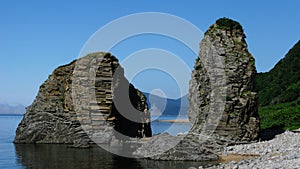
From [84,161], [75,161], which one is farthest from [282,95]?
[75,161]

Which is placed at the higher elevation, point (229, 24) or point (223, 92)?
point (229, 24)

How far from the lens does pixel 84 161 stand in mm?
43500

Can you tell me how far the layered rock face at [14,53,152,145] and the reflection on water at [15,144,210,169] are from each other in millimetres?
12448

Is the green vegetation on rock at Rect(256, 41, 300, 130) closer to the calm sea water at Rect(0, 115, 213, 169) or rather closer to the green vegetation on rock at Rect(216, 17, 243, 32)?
the green vegetation on rock at Rect(216, 17, 243, 32)

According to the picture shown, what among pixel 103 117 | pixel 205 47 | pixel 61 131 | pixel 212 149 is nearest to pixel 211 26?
pixel 205 47

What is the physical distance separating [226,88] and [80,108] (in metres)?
26.4

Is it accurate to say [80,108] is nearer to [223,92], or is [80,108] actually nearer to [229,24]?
[223,92]

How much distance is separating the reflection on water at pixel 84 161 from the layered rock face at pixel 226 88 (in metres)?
12.0

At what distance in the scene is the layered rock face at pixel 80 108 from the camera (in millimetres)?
66562

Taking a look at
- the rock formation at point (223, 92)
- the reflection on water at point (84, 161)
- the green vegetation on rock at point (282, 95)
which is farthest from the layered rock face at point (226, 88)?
the green vegetation on rock at point (282, 95)

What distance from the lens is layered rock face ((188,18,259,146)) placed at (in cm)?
5178

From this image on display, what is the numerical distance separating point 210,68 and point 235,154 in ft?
43.6

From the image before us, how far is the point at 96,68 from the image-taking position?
223ft

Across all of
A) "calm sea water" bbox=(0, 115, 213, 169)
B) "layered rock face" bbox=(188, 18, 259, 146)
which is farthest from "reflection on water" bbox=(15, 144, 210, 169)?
"layered rock face" bbox=(188, 18, 259, 146)
